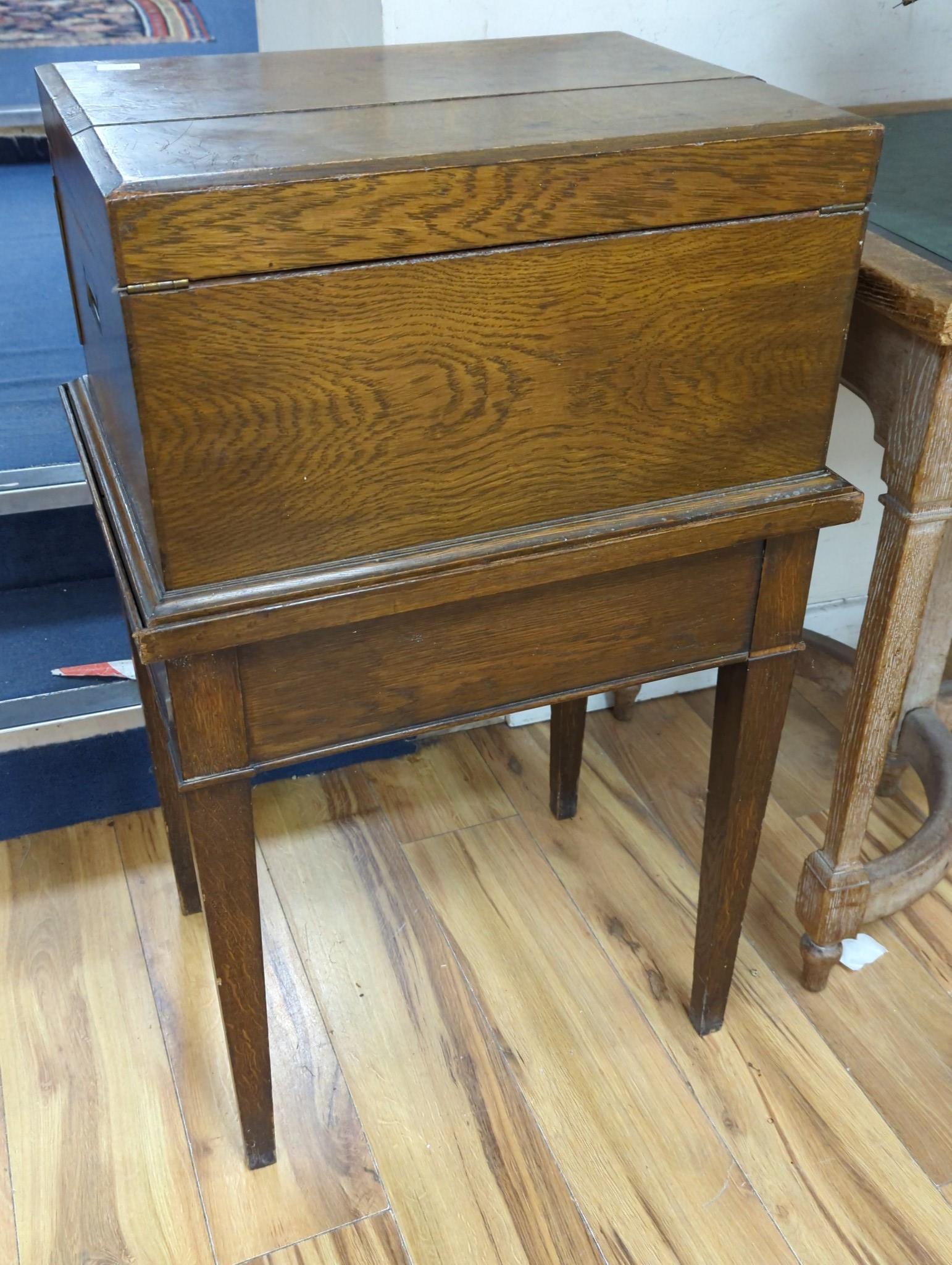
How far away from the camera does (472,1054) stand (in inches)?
54.9

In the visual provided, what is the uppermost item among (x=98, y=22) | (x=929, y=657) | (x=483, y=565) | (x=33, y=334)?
(x=98, y=22)

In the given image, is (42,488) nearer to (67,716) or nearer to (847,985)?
(67,716)

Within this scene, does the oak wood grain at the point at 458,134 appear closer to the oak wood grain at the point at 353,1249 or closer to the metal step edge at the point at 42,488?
the metal step edge at the point at 42,488

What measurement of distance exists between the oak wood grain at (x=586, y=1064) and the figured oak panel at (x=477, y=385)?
28.7 inches

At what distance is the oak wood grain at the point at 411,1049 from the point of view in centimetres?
122

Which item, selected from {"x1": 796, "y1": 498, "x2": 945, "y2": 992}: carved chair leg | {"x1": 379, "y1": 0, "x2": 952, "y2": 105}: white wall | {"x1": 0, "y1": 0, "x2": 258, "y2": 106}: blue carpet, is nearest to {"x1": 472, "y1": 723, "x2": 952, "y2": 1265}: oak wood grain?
{"x1": 796, "y1": 498, "x2": 945, "y2": 992}: carved chair leg

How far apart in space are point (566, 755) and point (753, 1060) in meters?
0.47

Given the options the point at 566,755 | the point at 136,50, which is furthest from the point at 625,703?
the point at 136,50

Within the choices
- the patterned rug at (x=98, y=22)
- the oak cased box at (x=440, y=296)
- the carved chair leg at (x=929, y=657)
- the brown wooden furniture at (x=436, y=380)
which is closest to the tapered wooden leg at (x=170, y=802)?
the brown wooden furniture at (x=436, y=380)

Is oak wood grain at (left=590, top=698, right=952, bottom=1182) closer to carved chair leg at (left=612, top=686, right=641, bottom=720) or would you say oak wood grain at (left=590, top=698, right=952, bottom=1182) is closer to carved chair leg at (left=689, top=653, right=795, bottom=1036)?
carved chair leg at (left=612, top=686, right=641, bottom=720)

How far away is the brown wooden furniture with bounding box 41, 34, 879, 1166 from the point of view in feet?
2.59

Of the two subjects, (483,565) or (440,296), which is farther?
(483,565)

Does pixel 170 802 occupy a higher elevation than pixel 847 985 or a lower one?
higher

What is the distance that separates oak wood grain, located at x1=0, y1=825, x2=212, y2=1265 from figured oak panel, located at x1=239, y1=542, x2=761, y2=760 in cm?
57
